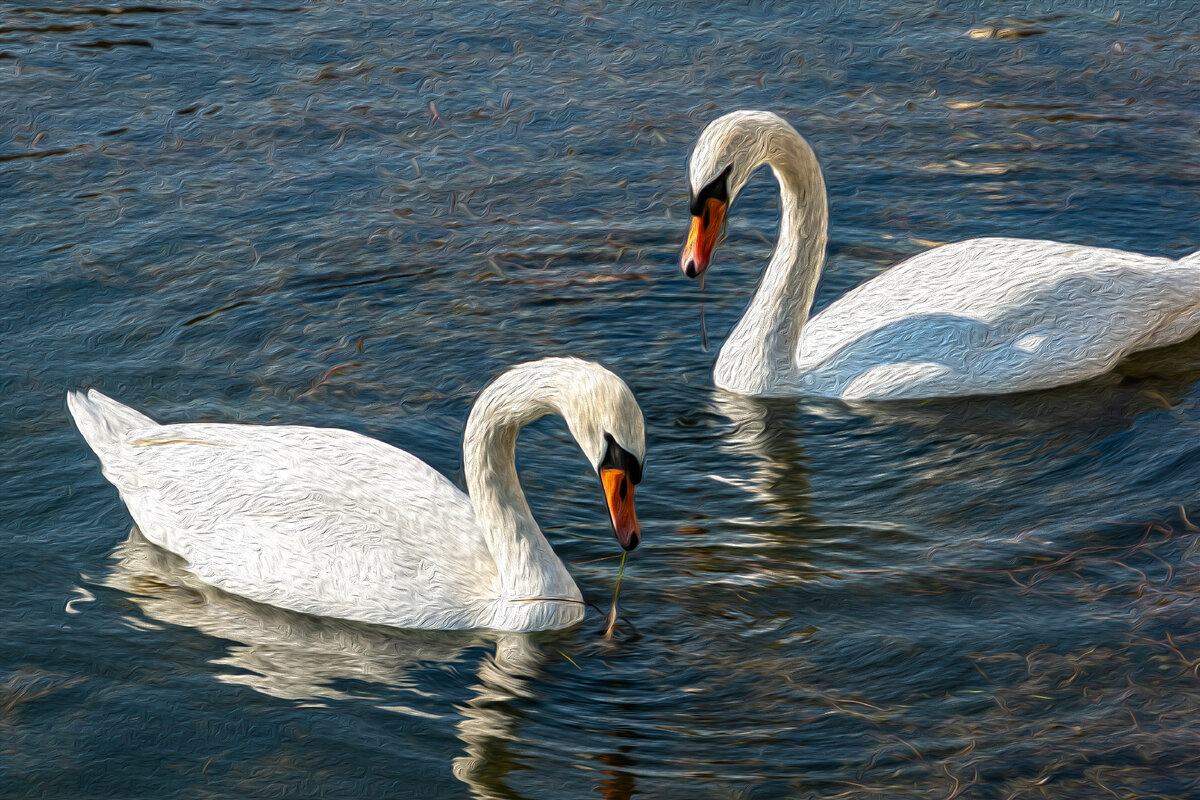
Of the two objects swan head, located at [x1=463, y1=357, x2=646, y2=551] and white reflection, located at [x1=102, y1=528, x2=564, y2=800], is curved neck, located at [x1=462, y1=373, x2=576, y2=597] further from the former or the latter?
→ white reflection, located at [x1=102, y1=528, x2=564, y2=800]

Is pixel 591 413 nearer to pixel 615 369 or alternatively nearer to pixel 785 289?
pixel 615 369

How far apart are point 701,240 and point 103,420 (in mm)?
3069

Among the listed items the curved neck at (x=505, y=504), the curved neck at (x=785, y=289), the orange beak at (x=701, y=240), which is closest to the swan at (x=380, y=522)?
the curved neck at (x=505, y=504)

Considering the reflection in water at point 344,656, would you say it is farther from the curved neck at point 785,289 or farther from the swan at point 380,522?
the curved neck at point 785,289

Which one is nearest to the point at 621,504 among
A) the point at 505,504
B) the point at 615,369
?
the point at 505,504

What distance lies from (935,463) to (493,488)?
253cm

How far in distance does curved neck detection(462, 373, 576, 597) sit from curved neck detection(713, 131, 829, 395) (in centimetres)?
245

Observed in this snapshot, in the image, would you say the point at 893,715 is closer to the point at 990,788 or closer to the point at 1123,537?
the point at 990,788

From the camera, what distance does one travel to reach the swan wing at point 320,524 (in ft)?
23.3

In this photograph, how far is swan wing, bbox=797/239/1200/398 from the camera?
902 centimetres

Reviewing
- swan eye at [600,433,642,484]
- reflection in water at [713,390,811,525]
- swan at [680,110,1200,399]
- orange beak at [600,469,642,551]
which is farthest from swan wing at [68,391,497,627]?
swan at [680,110,1200,399]

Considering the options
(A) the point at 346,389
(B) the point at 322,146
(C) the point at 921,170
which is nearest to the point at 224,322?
(A) the point at 346,389

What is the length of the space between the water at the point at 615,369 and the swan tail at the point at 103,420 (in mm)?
303

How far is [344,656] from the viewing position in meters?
6.97
